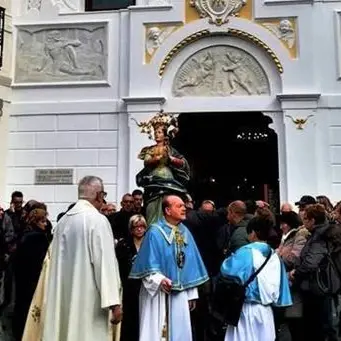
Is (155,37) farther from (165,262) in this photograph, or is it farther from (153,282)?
(153,282)

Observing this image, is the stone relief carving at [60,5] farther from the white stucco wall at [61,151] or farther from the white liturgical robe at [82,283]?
the white liturgical robe at [82,283]

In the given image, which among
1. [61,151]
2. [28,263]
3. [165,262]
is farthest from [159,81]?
[165,262]

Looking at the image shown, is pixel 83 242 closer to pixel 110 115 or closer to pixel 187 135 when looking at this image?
pixel 110 115

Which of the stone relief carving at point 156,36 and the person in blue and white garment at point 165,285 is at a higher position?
the stone relief carving at point 156,36

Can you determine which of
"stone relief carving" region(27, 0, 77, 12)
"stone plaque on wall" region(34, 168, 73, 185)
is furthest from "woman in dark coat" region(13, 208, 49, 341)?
"stone relief carving" region(27, 0, 77, 12)

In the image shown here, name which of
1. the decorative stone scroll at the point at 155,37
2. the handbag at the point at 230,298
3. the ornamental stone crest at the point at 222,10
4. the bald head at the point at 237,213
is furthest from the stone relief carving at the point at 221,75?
the handbag at the point at 230,298

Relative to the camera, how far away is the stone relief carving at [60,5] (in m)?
13.1

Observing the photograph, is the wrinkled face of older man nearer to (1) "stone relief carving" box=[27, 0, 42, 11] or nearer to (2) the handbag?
(2) the handbag

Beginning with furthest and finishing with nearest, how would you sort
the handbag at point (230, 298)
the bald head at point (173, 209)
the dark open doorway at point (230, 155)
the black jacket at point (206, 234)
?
the dark open doorway at point (230, 155), the black jacket at point (206, 234), the bald head at point (173, 209), the handbag at point (230, 298)

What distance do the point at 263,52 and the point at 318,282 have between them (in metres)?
7.45

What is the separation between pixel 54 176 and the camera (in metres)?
12.5

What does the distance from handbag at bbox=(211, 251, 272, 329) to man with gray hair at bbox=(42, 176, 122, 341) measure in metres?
0.83

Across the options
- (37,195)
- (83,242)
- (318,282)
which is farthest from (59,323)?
(37,195)

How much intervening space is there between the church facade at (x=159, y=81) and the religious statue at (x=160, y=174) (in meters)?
5.24
